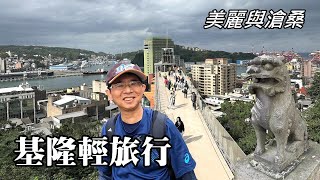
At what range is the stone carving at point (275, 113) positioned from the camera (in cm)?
332

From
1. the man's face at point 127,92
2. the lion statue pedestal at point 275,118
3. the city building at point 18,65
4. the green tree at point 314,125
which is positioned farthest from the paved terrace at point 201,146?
the city building at point 18,65

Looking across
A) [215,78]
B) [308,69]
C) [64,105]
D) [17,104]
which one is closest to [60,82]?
[17,104]

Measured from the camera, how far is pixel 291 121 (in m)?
3.59

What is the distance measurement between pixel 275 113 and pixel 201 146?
4.31 meters

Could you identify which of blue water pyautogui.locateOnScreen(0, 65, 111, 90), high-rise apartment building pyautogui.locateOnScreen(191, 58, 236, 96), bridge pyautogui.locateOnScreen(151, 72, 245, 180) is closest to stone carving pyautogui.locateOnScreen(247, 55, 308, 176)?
bridge pyautogui.locateOnScreen(151, 72, 245, 180)

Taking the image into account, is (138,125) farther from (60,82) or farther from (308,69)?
(60,82)

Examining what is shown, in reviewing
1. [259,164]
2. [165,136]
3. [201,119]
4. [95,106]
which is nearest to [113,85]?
[165,136]

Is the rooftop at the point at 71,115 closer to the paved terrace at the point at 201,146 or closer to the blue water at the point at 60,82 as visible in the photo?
the paved terrace at the point at 201,146

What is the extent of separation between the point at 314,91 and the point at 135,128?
89.4ft

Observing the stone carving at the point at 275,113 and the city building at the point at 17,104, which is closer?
the stone carving at the point at 275,113

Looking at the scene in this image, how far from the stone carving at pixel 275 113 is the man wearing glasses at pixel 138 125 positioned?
1961 millimetres

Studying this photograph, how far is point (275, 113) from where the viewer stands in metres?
3.44

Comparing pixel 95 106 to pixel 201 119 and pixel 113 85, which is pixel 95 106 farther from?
pixel 113 85

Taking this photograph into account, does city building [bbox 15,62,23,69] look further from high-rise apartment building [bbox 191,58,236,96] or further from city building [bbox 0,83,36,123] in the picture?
high-rise apartment building [bbox 191,58,236,96]
